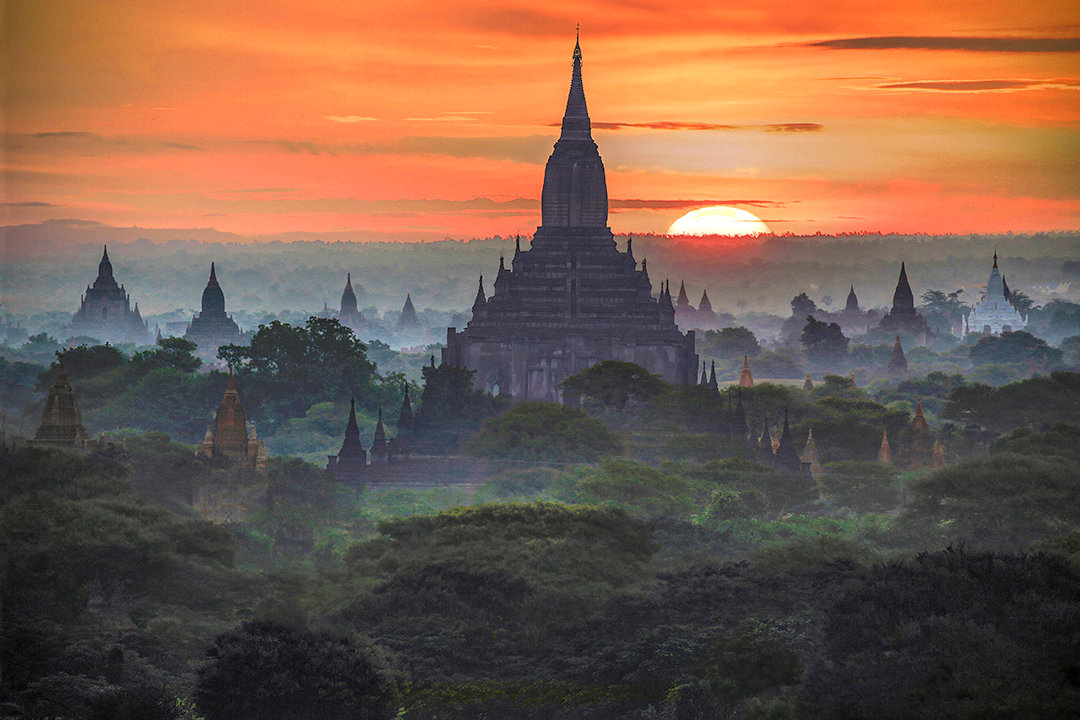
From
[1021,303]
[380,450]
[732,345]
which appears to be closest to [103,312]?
[732,345]

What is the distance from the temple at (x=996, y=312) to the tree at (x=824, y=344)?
29601 millimetres

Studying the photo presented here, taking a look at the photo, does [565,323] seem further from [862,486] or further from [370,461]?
[862,486]

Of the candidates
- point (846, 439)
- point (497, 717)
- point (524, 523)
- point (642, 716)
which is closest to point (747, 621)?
point (642, 716)

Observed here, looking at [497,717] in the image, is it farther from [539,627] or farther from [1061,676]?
[1061,676]

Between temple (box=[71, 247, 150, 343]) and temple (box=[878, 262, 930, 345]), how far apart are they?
237ft

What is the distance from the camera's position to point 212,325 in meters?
136

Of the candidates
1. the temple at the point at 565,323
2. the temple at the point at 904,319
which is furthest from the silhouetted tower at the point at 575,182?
the temple at the point at 904,319

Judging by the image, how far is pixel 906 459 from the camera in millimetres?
70500

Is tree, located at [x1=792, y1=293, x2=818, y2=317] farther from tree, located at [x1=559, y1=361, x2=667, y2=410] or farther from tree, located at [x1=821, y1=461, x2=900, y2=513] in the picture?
tree, located at [x1=821, y1=461, x2=900, y2=513]

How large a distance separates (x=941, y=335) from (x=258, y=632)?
152 meters

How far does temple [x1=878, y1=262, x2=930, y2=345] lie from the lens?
529ft

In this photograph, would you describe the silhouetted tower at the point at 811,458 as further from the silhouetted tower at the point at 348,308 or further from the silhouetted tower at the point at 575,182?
the silhouetted tower at the point at 348,308

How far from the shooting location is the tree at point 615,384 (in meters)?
71.1

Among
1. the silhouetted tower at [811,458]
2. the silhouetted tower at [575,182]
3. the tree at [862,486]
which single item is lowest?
the tree at [862,486]
